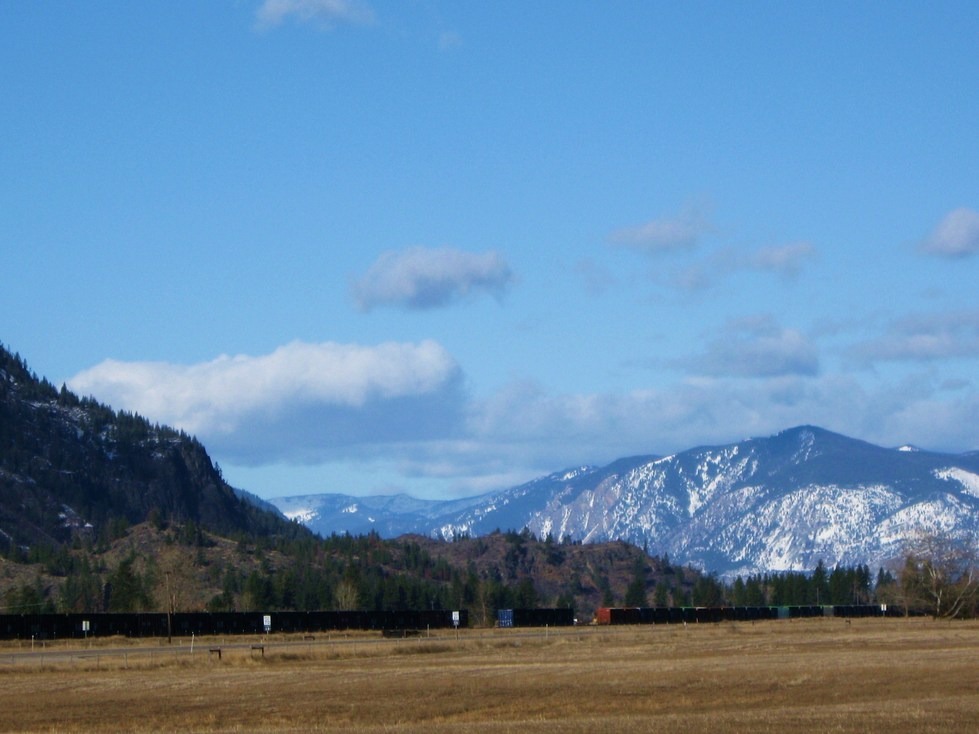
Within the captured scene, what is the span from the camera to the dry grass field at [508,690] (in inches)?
1713

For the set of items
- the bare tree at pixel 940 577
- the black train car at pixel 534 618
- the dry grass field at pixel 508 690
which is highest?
the bare tree at pixel 940 577

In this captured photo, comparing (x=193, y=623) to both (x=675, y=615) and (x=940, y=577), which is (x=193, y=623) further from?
(x=940, y=577)

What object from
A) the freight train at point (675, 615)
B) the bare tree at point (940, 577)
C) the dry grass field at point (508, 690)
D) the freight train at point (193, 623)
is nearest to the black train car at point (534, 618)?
the freight train at point (675, 615)

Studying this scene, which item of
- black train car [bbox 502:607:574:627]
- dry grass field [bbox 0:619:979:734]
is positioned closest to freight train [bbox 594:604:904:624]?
black train car [bbox 502:607:574:627]

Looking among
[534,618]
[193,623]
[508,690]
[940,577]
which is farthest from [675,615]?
[508,690]

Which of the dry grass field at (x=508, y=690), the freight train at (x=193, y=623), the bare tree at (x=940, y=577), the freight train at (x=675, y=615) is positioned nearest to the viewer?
the dry grass field at (x=508, y=690)

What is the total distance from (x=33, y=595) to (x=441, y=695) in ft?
483

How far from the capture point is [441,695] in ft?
181

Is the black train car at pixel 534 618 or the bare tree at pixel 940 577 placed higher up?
the bare tree at pixel 940 577

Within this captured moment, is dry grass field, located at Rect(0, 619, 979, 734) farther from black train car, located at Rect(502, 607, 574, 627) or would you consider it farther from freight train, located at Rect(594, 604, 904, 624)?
freight train, located at Rect(594, 604, 904, 624)

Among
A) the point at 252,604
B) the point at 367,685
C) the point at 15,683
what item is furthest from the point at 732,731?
the point at 252,604

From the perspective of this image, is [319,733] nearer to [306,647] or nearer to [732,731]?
[732,731]

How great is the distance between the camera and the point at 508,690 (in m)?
56.4

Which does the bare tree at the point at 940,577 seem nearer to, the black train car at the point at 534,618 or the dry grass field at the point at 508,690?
the black train car at the point at 534,618
